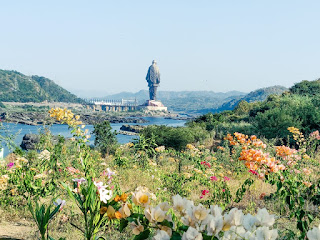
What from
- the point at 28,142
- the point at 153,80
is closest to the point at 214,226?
the point at 28,142

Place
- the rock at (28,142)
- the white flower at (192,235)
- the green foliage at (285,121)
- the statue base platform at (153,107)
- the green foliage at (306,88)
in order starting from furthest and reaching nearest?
the statue base platform at (153,107), the green foliage at (306,88), the rock at (28,142), the green foliage at (285,121), the white flower at (192,235)

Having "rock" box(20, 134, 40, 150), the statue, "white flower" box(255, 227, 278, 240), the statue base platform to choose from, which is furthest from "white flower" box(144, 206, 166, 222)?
the statue

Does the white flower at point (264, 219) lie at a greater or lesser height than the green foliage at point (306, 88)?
lesser

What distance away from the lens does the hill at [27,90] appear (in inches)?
3467

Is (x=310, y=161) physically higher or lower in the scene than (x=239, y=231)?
lower

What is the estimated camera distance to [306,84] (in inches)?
1061

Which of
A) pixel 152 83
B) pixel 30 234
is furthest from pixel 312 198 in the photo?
pixel 152 83

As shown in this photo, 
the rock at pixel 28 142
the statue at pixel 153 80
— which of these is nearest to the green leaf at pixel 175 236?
the rock at pixel 28 142

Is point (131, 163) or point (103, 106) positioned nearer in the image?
point (131, 163)

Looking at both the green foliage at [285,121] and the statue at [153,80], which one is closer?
the green foliage at [285,121]

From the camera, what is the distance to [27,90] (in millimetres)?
96750

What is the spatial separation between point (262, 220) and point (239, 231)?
0.10 m

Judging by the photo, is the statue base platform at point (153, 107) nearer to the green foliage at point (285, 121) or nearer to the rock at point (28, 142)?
the rock at point (28, 142)

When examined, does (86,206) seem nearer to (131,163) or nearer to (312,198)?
(312,198)
